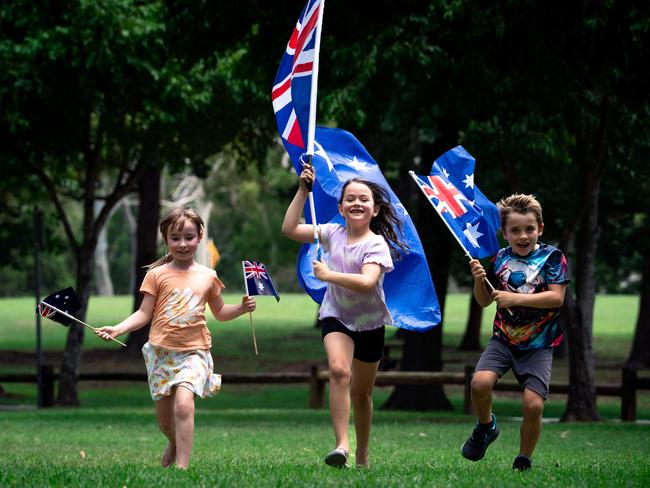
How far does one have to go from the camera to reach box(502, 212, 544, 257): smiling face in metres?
8.36

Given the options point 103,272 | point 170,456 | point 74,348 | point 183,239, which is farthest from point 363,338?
point 103,272

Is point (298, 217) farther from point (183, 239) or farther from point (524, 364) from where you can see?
point (524, 364)

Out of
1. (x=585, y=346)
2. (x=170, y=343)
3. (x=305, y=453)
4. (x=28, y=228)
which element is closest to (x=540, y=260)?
(x=170, y=343)

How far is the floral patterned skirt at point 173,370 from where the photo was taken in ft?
26.8

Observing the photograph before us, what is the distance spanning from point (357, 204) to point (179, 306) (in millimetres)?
1374

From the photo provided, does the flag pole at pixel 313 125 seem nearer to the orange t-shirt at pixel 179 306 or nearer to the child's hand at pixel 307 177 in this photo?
the child's hand at pixel 307 177

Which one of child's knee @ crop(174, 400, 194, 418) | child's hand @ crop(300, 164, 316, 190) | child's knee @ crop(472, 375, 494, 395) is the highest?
child's hand @ crop(300, 164, 316, 190)

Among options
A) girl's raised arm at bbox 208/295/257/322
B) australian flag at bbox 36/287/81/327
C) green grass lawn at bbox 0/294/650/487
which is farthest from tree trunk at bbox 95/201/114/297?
girl's raised arm at bbox 208/295/257/322

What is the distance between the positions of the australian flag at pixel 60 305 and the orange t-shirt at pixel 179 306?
0.62m

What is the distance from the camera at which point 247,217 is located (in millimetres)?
75062

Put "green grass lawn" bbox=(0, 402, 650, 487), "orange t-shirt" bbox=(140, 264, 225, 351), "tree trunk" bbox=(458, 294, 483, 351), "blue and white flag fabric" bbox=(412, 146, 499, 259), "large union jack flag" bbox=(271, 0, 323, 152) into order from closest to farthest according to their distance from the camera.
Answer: "green grass lawn" bbox=(0, 402, 650, 487) → "orange t-shirt" bbox=(140, 264, 225, 351) → "blue and white flag fabric" bbox=(412, 146, 499, 259) → "large union jack flag" bbox=(271, 0, 323, 152) → "tree trunk" bbox=(458, 294, 483, 351)

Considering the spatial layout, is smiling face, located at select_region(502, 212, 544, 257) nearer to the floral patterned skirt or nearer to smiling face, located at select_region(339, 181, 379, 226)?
smiling face, located at select_region(339, 181, 379, 226)

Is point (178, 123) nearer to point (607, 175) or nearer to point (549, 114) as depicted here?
point (549, 114)

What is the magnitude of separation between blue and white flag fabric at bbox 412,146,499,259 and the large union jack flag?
38.7 inches
